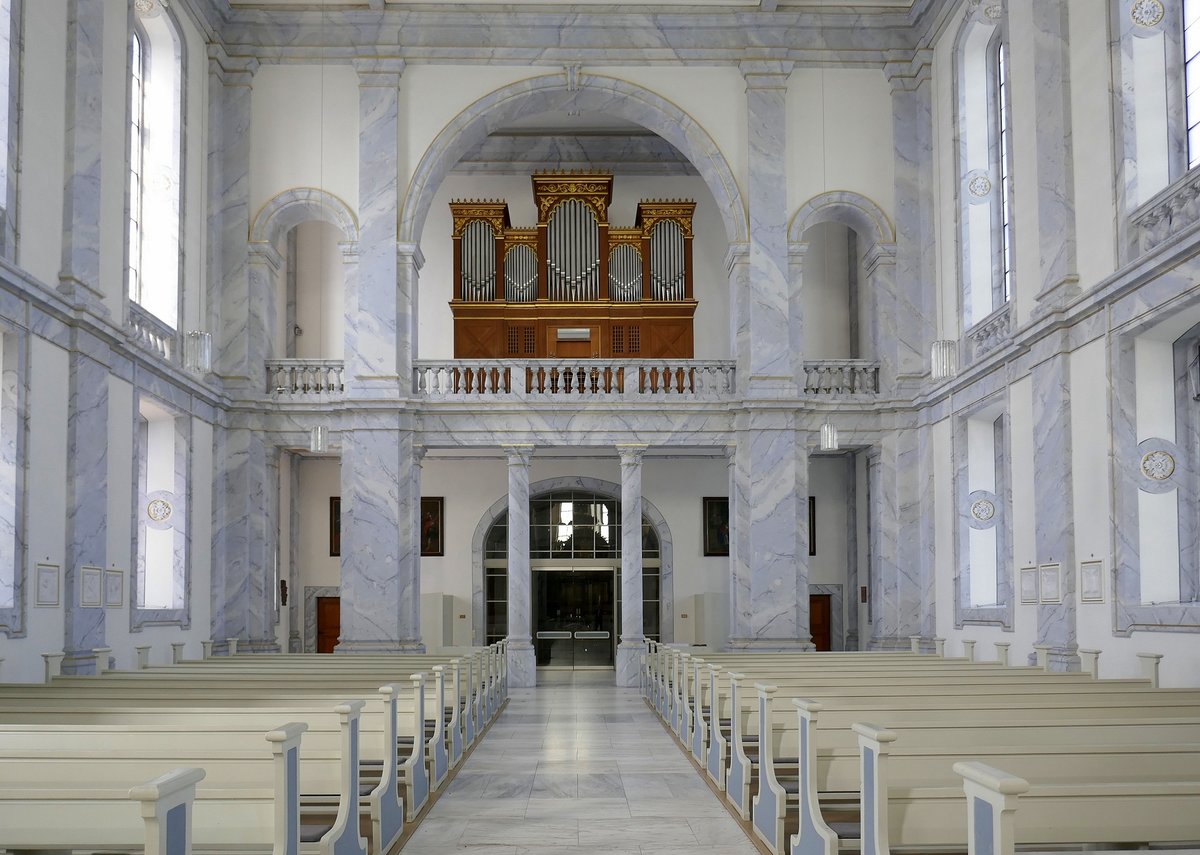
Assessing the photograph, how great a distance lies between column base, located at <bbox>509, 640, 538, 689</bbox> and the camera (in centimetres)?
1958

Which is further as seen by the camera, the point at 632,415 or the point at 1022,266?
the point at 632,415

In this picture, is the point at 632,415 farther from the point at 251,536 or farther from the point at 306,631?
the point at 306,631

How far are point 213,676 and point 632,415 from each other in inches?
370

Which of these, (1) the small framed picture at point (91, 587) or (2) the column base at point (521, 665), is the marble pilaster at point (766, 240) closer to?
(2) the column base at point (521, 665)

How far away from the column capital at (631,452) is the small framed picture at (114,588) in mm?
8133

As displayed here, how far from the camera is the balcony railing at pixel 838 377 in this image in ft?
63.9

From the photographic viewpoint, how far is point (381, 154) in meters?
19.1

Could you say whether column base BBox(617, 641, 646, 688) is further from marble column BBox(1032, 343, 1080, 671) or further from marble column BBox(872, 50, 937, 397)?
marble column BBox(1032, 343, 1080, 671)

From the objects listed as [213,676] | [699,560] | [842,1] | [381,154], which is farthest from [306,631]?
[842,1]

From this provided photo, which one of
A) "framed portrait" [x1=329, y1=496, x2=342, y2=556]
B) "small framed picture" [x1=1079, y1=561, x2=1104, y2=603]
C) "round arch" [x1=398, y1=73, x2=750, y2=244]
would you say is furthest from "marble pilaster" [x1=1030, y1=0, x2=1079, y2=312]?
"framed portrait" [x1=329, y1=496, x2=342, y2=556]

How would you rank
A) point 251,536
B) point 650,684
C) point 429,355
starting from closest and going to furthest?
point 650,684, point 251,536, point 429,355

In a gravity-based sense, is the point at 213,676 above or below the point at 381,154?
below

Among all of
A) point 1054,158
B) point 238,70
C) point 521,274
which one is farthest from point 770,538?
point 238,70

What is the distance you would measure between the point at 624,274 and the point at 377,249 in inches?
204
